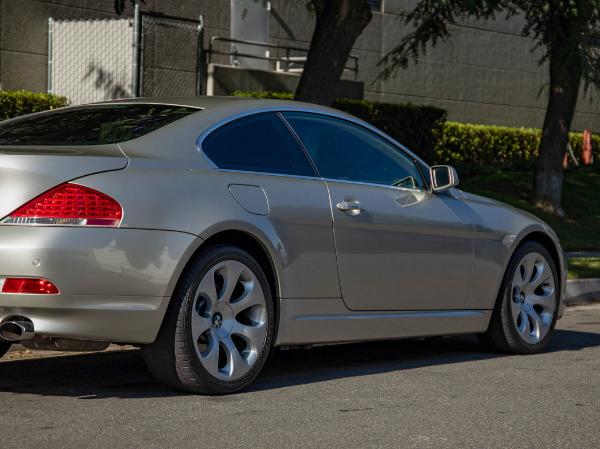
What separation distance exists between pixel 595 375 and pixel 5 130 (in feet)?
12.0

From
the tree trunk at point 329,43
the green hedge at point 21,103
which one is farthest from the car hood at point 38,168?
the green hedge at point 21,103

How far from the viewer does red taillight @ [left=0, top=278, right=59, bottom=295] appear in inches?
179

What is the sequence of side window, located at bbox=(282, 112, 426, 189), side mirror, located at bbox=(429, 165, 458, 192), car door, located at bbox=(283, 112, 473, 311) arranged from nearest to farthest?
1. car door, located at bbox=(283, 112, 473, 311)
2. side window, located at bbox=(282, 112, 426, 189)
3. side mirror, located at bbox=(429, 165, 458, 192)

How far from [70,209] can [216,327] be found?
997mm

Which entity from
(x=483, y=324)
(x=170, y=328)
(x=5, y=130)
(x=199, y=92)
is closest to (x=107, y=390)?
(x=170, y=328)

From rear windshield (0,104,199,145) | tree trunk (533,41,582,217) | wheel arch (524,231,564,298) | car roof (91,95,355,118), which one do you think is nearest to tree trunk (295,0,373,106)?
wheel arch (524,231,564,298)

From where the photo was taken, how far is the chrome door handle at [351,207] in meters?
5.75

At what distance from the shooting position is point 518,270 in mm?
7070

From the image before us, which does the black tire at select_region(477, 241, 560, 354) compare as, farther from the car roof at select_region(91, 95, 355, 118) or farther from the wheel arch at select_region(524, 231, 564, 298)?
the car roof at select_region(91, 95, 355, 118)

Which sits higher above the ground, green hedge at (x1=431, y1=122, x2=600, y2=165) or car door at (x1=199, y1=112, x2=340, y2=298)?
car door at (x1=199, y1=112, x2=340, y2=298)

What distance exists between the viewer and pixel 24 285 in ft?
14.9

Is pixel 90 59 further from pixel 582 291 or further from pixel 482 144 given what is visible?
pixel 482 144

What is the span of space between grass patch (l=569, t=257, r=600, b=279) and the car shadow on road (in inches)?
130

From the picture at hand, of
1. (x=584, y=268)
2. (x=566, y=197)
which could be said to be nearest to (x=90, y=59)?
(x=566, y=197)
